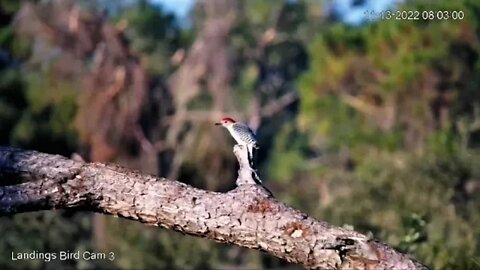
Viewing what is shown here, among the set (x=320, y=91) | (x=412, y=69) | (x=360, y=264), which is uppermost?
(x=320, y=91)

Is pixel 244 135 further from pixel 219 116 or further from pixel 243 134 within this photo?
pixel 219 116

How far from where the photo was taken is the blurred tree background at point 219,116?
12.7 meters

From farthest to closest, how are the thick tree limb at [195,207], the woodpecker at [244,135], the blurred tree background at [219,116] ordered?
1. the blurred tree background at [219,116]
2. the woodpecker at [244,135]
3. the thick tree limb at [195,207]

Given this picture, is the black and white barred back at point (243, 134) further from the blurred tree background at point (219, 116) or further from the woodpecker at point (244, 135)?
the blurred tree background at point (219, 116)

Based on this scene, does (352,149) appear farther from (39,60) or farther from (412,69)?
(39,60)

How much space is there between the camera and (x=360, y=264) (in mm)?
3420

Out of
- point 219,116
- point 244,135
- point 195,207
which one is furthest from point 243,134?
point 219,116

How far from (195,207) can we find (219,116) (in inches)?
688

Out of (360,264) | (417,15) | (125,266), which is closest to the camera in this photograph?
(360,264)

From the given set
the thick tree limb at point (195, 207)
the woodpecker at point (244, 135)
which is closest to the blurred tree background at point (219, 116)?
the woodpecker at point (244, 135)

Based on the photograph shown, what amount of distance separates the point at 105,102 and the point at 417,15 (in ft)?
21.0

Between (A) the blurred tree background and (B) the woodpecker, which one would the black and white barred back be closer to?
(B) the woodpecker

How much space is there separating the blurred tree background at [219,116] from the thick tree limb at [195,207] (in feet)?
18.0

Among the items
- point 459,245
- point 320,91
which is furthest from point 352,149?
point 459,245
